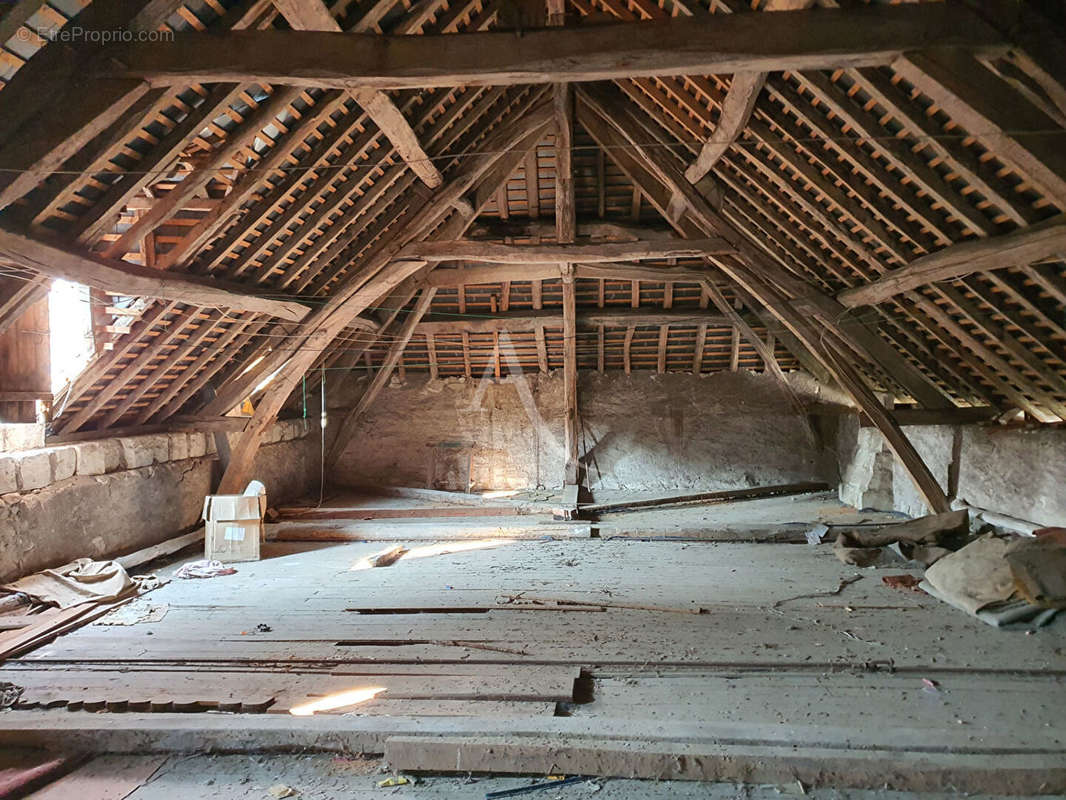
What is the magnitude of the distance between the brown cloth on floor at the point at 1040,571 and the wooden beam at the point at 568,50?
333 cm

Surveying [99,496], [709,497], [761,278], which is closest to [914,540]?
[761,278]

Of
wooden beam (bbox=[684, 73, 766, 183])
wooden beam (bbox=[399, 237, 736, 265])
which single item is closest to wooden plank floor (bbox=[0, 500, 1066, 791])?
wooden beam (bbox=[399, 237, 736, 265])

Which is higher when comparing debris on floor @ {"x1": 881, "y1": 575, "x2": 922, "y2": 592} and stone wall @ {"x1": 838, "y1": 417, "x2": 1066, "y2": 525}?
stone wall @ {"x1": 838, "y1": 417, "x2": 1066, "y2": 525}

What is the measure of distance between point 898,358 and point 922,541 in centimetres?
171

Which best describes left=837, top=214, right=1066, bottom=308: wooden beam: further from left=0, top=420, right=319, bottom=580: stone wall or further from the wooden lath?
left=0, top=420, right=319, bottom=580: stone wall

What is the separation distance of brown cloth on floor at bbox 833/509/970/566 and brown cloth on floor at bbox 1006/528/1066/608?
96 cm

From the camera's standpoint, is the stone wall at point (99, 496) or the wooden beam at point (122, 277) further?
the stone wall at point (99, 496)

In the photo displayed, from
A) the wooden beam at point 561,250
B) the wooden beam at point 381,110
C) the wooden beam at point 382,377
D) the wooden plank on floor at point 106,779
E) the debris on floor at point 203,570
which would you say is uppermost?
the wooden beam at point 381,110

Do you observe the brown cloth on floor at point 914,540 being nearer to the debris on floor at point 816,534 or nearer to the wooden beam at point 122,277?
the debris on floor at point 816,534

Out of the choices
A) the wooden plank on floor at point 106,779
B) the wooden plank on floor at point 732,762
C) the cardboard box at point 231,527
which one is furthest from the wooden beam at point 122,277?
the wooden plank on floor at point 732,762

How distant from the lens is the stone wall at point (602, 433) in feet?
31.2

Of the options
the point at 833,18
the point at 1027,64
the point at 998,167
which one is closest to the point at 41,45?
the point at 833,18

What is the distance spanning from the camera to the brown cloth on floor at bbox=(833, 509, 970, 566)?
5.62 meters

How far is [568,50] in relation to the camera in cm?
310
